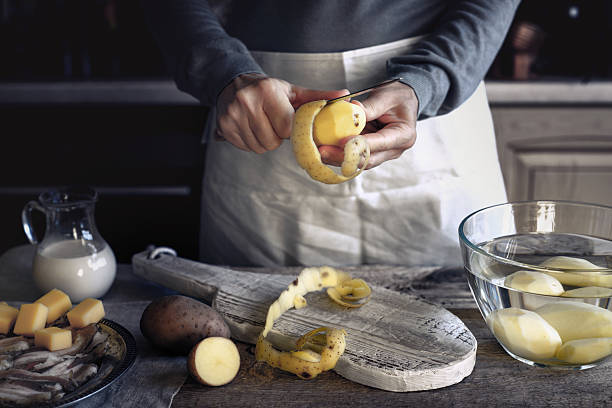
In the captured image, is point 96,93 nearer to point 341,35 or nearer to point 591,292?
point 341,35

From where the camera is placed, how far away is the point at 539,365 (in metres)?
0.80

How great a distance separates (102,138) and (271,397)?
1674mm

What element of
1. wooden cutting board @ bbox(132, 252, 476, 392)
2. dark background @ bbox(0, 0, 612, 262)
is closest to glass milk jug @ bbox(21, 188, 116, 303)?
wooden cutting board @ bbox(132, 252, 476, 392)

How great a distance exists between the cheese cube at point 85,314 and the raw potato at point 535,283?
0.53 m

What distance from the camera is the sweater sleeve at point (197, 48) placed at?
105 cm

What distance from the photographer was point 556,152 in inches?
84.7

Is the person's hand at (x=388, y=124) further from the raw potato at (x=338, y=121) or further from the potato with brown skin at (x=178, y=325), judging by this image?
the potato with brown skin at (x=178, y=325)

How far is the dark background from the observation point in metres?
2.18

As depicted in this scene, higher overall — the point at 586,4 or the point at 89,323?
the point at 586,4

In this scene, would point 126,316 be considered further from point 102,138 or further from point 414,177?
point 102,138

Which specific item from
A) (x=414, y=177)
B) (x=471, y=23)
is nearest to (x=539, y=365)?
(x=414, y=177)

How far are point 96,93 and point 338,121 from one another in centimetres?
153

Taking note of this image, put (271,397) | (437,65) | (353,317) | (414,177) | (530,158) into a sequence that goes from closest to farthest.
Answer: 1. (271,397)
2. (353,317)
3. (437,65)
4. (414,177)
5. (530,158)

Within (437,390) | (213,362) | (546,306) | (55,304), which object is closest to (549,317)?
(546,306)
